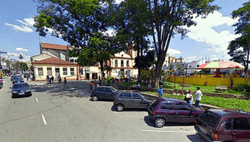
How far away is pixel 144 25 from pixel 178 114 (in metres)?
13.9

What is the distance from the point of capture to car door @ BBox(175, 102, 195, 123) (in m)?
6.47

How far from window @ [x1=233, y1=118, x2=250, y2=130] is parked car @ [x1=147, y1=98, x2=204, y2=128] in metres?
2.13

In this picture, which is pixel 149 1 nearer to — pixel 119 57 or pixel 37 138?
pixel 37 138

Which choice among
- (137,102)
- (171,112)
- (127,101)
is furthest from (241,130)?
(127,101)

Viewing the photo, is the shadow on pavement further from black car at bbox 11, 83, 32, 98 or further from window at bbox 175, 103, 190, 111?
black car at bbox 11, 83, 32, 98

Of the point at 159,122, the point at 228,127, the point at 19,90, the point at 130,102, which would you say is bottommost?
the point at 159,122

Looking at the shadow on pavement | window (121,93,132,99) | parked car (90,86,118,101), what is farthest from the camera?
parked car (90,86,118,101)

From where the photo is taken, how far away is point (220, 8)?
12359mm

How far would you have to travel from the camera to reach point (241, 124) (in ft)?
14.7

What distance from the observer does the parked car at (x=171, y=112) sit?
6395 mm

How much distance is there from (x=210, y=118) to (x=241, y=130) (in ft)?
3.43

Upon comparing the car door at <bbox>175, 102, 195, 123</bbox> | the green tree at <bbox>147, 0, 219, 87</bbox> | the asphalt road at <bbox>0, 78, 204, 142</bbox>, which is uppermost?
the green tree at <bbox>147, 0, 219, 87</bbox>

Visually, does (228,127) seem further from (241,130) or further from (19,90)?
(19,90)

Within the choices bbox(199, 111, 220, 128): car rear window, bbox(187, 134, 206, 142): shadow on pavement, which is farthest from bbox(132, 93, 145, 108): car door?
bbox(199, 111, 220, 128): car rear window
